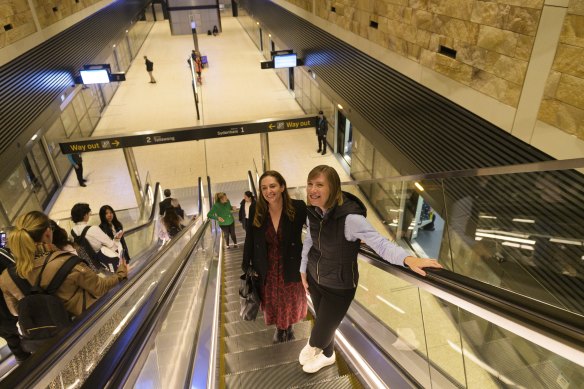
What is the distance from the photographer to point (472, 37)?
4.61 metres

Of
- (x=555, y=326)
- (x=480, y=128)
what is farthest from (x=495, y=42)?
(x=555, y=326)

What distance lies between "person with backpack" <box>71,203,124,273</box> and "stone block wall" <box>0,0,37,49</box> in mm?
5726

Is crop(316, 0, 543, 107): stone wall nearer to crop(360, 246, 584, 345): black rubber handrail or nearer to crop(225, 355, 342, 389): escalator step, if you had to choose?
crop(360, 246, 584, 345): black rubber handrail

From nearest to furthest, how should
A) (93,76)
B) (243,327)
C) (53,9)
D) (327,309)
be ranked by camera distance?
(327,309) → (243,327) → (53,9) → (93,76)

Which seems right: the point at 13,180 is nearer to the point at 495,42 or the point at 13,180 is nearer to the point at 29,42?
the point at 29,42

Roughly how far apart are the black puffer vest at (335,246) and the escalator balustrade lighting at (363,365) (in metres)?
0.56

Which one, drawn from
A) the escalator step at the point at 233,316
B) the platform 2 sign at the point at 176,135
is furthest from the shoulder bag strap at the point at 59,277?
the platform 2 sign at the point at 176,135

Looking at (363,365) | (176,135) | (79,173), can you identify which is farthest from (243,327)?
(79,173)

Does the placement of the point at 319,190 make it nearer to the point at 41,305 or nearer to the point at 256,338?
the point at 41,305

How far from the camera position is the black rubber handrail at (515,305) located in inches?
43.4

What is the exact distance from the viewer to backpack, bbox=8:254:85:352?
1994 millimetres

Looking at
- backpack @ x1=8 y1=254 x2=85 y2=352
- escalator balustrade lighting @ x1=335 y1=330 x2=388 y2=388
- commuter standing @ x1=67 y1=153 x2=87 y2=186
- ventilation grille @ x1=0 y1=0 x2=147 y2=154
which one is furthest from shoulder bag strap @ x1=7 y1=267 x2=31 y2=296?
commuter standing @ x1=67 y1=153 x2=87 y2=186

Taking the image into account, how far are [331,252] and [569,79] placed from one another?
279 cm

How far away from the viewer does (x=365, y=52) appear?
Answer: 27.0ft
